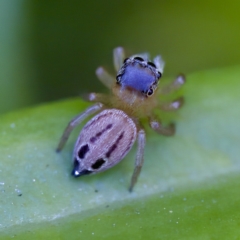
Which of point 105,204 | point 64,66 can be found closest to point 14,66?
point 64,66

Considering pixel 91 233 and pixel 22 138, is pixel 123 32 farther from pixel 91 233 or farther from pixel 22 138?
pixel 91 233

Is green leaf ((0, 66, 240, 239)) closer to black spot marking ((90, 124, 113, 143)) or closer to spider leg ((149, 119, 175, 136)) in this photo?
spider leg ((149, 119, 175, 136))

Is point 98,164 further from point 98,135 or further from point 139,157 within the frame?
point 139,157

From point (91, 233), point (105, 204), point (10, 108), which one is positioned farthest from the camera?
point (10, 108)

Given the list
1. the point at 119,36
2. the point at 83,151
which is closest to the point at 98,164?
the point at 83,151

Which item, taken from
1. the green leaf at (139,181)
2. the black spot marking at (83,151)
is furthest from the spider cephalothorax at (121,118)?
the green leaf at (139,181)

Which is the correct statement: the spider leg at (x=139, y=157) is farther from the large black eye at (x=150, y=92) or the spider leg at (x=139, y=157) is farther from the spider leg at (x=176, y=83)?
the spider leg at (x=176, y=83)

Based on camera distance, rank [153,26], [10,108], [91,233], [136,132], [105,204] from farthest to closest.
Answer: [153,26]
[10,108]
[136,132]
[105,204]
[91,233]
